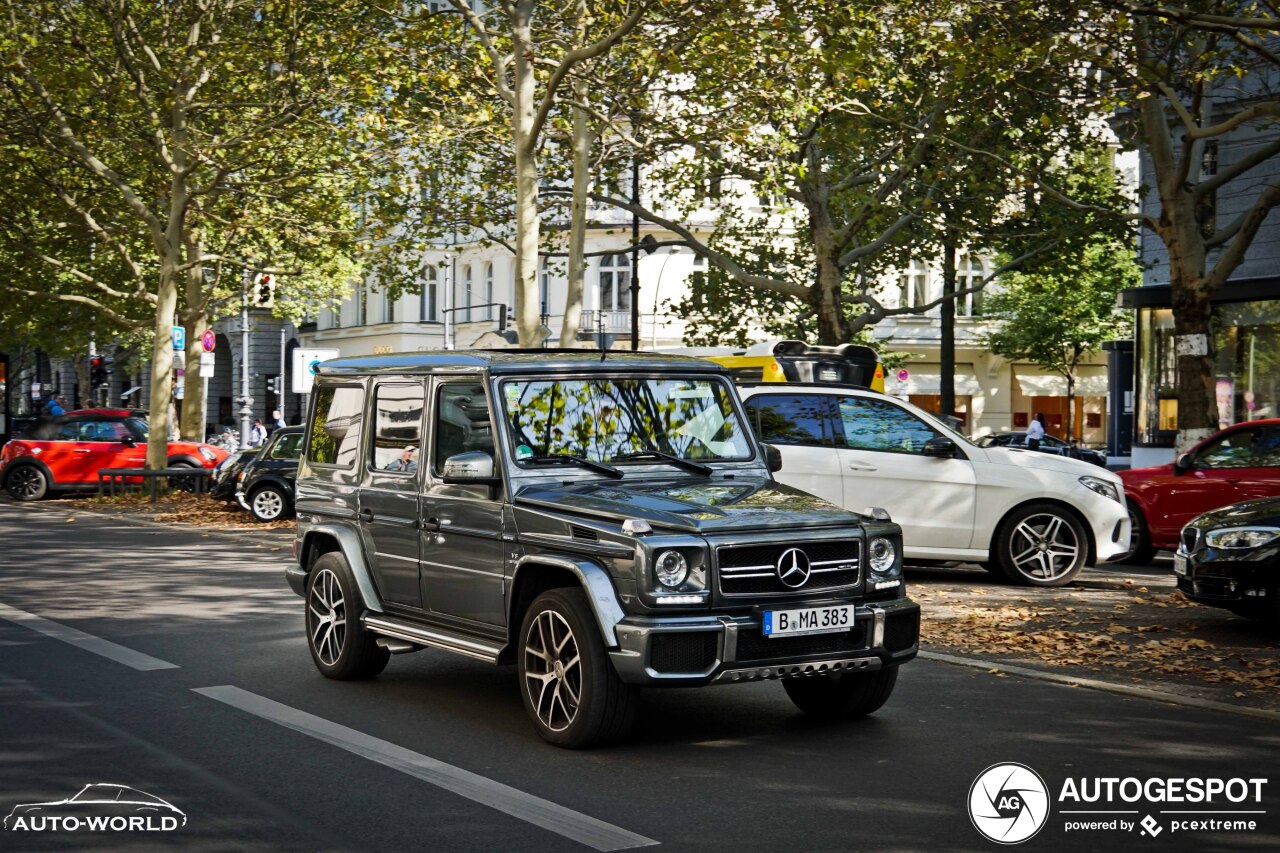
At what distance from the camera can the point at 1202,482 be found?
1697 centimetres

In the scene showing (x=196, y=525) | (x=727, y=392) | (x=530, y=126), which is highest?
(x=530, y=126)

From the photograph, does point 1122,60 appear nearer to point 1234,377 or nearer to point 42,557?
point 1234,377

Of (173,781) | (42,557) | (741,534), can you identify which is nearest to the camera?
(173,781)

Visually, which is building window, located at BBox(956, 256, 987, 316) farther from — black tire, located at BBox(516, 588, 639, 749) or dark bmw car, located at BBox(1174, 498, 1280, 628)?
black tire, located at BBox(516, 588, 639, 749)

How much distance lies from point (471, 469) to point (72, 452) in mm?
24831

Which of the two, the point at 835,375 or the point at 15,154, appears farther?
the point at 15,154

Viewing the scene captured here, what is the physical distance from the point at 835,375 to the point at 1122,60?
680cm

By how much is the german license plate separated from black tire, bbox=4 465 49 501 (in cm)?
2564

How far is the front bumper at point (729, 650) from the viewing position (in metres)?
6.87

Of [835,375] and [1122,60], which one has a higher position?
[1122,60]

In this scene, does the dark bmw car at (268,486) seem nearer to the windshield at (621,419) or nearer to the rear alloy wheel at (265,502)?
the rear alloy wheel at (265,502)

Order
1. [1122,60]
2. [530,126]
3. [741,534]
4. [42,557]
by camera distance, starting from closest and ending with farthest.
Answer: [741,534], [42,557], [1122,60], [530,126]

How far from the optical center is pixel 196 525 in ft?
76.7

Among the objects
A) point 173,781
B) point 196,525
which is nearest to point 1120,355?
point 196,525
